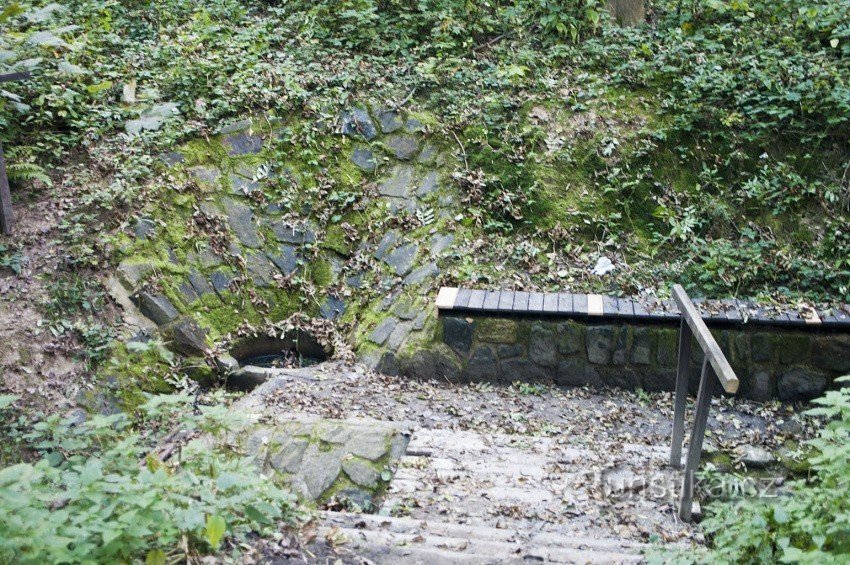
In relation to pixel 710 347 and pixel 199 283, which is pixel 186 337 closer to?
pixel 199 283

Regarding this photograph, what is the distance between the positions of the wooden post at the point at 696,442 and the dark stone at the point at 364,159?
4.53 m

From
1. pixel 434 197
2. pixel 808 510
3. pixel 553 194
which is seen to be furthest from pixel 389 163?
pixel 808 510

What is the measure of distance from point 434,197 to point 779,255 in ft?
10.5

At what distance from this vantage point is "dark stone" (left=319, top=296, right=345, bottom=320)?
6.96m

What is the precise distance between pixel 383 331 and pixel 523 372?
51.1 inches

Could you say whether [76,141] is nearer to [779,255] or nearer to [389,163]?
[389,163]

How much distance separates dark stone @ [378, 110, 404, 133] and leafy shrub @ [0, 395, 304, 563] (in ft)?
16.3

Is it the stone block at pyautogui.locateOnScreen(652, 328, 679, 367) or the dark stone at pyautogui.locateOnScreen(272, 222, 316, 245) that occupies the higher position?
the dark stone at pyautogui.locateOnScreen(272, 222, 316, 245)

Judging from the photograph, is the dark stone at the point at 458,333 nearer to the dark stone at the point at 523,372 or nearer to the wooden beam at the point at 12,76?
the dark stone at the point at 523,372

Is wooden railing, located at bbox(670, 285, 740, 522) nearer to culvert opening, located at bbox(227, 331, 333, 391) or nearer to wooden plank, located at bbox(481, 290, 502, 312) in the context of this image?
wooden plank, located at bbox(481, 290, 502, 312)

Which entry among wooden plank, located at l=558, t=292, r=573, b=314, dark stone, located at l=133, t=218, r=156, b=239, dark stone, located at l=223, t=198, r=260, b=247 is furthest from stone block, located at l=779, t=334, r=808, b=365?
dark stone, located at l=133, t=218, r=156, b=239

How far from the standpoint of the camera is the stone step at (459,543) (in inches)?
122

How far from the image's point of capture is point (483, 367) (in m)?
6.18

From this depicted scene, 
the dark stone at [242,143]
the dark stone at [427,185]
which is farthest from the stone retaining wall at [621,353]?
the dark stone at [242,143]
